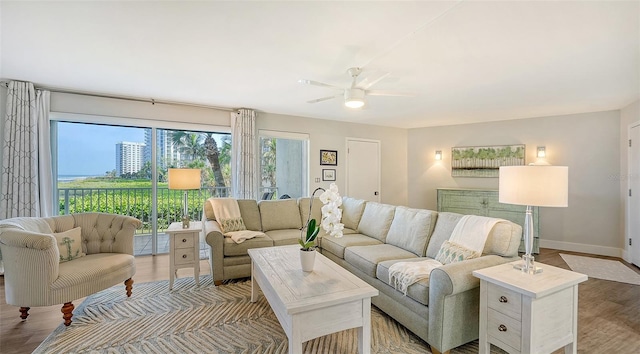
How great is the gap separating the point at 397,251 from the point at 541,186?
1434 mm

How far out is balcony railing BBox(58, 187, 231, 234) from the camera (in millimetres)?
3896

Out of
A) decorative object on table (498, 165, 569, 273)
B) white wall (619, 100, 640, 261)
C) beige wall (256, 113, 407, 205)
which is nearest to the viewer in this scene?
decorative object on table (498, 165, 569, 273)

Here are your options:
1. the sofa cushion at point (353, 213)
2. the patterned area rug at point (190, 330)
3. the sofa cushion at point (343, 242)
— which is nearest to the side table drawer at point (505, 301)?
the patterned area rug at point (190, 330)

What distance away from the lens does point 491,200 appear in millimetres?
4840

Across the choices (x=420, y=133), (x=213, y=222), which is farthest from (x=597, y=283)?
(x=213, y=222)

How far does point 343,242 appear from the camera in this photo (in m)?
3.19

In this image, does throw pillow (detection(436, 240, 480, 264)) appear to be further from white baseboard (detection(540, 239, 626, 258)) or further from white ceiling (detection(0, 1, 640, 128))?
white baseboard (detection(540, 239, 626, 258))

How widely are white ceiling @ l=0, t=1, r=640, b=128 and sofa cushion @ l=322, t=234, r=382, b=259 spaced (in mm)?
1938

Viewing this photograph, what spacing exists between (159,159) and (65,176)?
1198 millimetres

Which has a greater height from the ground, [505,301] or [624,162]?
[624,162]

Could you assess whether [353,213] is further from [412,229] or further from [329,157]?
[329,157]

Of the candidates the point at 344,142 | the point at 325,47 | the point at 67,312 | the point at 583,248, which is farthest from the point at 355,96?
the point at 583,248

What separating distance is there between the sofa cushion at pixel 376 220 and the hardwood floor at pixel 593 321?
6.07ft

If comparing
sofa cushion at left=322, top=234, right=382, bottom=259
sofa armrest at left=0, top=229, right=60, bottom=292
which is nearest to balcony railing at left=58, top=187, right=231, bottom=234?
sofa armrest at left=0, top=229, right=60, bottom=292
